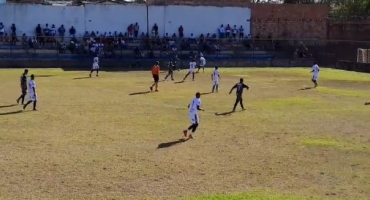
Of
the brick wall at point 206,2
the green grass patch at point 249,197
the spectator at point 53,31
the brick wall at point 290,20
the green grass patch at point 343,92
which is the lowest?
the green grass patch at point 249,197

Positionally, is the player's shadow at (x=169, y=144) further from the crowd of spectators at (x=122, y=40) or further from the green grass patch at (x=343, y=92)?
the crowd of spectators at (x=122, y=40)

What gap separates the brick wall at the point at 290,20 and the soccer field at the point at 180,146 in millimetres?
29009

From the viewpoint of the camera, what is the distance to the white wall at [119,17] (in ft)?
176

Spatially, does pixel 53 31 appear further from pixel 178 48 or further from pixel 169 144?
pixel 169 144

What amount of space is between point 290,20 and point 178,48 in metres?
13.6

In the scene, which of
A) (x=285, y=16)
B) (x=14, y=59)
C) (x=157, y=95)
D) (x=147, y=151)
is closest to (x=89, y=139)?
(x=147, y=151)

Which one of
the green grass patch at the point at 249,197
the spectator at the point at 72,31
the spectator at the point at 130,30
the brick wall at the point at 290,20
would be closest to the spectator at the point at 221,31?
the brick wall at the point at 290,20

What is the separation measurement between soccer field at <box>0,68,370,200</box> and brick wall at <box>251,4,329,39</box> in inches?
1142

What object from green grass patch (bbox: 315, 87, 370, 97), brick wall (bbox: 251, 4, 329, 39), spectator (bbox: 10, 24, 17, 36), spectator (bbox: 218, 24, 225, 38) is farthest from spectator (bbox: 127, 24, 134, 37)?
green grass patch (bbox: 315, 87, 370, 97)

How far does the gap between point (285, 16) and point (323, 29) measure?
4400 mm

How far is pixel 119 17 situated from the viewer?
184 feet

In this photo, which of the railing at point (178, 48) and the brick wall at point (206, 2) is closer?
the railing at point (178, 48)

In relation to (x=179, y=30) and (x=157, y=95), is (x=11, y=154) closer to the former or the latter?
(x=157, y=95)

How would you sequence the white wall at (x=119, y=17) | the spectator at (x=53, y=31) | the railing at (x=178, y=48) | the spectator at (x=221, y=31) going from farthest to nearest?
the spectator at (x=221, y=31) → the white wall at (x=119, y=17) → the spectator at (x=53, y=31) → the railing at (x=178, y=48)
